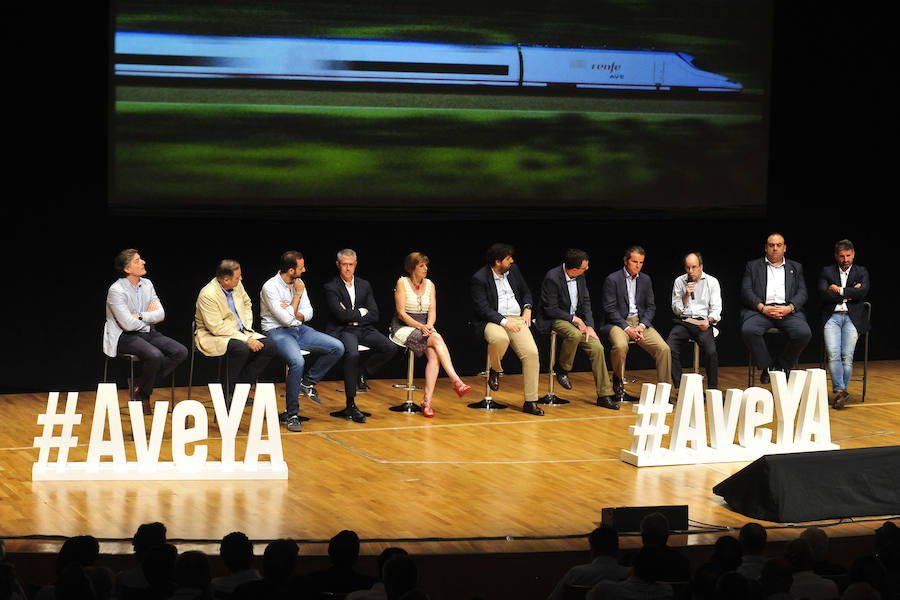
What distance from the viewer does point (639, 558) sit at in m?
3.92

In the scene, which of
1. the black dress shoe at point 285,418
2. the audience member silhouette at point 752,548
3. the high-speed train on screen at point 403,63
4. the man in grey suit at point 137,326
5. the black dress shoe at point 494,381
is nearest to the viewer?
the audience member silhouette at point 752,548

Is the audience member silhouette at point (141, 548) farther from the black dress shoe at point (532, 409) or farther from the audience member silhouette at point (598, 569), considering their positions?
the black dress shoe at point (532, 409)

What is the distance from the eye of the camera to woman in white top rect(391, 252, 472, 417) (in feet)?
27.5

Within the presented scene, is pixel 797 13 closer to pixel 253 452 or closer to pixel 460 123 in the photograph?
pixel 460 123

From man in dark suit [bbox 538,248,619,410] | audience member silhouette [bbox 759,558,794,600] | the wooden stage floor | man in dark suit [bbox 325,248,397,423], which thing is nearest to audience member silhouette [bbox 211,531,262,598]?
the wooden stage floor

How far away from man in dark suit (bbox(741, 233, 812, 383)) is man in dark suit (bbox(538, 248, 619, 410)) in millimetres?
1178

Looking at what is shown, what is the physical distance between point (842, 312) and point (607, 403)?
1980 millimetres

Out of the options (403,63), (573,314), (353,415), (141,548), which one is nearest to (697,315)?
(573,314)

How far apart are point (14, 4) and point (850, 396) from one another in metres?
6.73

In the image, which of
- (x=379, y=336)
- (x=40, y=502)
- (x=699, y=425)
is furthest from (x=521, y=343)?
(x=40, y=502)

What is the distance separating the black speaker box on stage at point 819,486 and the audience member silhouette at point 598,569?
1.96 meters

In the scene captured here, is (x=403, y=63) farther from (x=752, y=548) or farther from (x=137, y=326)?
(x=752, y=548)

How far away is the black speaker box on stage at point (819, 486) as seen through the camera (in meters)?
5.99

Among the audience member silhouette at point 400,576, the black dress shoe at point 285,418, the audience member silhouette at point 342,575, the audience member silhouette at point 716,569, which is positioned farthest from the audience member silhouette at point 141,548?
the black dress shoe at point 285,418
